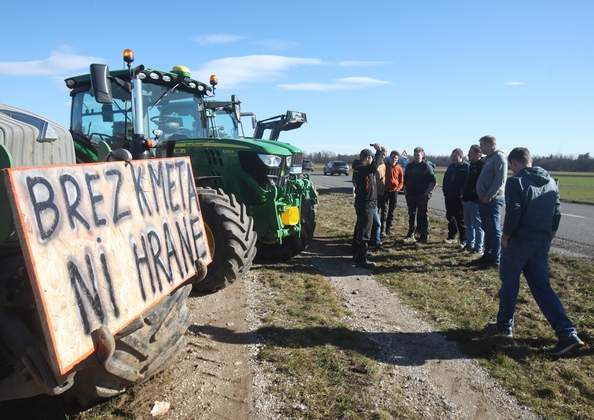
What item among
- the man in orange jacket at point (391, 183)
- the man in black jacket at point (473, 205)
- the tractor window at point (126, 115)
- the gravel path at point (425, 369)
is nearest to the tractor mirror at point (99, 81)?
the tractor window at point (126, 115)

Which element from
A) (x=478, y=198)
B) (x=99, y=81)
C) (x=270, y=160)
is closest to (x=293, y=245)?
(x=270, y=160)

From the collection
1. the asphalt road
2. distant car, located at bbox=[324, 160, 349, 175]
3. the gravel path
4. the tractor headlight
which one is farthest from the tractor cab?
distant car, located at bbox=[324, 160, 349, 175]

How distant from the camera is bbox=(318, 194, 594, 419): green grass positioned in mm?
3667

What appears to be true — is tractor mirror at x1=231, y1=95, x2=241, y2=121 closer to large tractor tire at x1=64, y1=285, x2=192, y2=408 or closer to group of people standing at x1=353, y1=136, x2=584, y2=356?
group of people standing at x1=353, y1=136, x2=584, y2=356

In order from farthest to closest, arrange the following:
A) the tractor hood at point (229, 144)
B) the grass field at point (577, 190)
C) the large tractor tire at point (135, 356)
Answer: the grass field at point (577, 190)
the tractor hood at point (229, 144)
the large tractor tire at point (135, 356)

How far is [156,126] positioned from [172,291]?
11.3 ft

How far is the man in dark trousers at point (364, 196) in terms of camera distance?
7359mm

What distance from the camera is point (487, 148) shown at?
7.24m

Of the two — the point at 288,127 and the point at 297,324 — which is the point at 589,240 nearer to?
the point at 288,127

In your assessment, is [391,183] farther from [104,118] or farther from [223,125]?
[104,118]

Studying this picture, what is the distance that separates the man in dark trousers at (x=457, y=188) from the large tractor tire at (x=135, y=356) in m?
6.77

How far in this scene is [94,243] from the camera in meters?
2.46

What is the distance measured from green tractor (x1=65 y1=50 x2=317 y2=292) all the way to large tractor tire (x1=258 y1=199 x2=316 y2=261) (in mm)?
15

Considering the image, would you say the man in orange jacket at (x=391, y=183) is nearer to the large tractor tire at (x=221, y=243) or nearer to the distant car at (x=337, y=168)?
the large tractor tire at (x=221, y=243)
